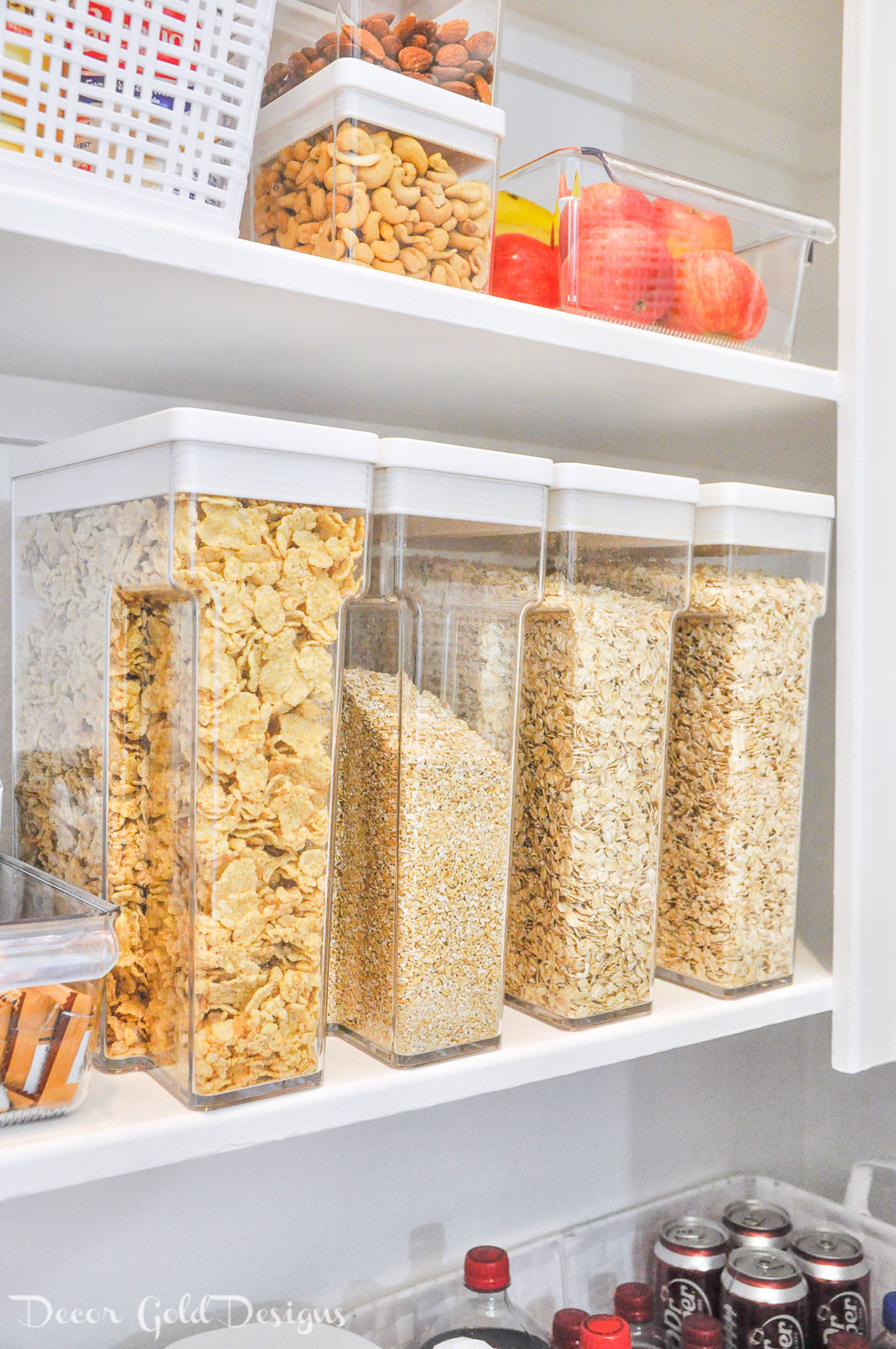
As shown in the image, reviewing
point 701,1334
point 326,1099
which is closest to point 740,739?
point 326,1099

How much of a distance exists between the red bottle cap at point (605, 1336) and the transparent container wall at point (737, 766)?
0.26 meters

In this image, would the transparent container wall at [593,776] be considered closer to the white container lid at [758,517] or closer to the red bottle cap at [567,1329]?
the white container lid at [758,517]

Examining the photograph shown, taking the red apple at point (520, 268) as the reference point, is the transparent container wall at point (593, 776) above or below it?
below

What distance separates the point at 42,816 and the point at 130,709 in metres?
0.13

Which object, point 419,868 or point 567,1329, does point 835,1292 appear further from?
point 419,868

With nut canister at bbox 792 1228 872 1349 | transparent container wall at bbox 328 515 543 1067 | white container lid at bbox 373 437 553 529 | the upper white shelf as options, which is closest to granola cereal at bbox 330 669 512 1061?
transparent container wall at bbox 328 515 543 1067

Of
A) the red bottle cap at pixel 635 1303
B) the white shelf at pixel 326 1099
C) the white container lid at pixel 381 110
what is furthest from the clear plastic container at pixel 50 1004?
the red bottle cap at pixel 635 1303

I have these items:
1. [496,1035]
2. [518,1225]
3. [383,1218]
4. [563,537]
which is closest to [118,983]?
[496,1035]

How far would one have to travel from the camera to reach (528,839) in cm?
76

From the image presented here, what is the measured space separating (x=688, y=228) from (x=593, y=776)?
40cm

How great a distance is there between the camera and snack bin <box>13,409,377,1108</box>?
55 cm

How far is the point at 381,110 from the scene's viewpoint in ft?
2.07

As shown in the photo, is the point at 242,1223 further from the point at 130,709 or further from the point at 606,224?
the point at 606,224

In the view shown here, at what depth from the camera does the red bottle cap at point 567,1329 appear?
930mm
